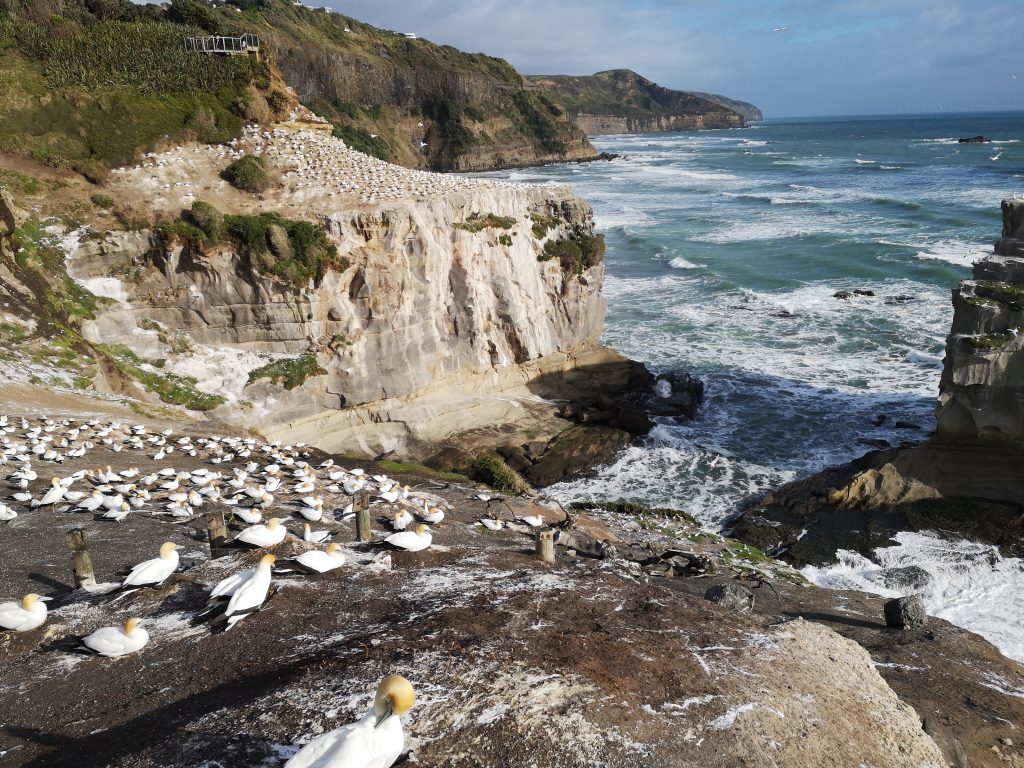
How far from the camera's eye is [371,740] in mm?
5281

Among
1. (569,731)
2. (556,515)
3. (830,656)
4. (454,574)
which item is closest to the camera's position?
(569,731)

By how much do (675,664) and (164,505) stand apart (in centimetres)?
1077

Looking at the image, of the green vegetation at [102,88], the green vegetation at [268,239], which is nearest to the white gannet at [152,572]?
the green vegetation at [268,239]

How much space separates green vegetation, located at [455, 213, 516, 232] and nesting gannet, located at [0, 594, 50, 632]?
18.7 m

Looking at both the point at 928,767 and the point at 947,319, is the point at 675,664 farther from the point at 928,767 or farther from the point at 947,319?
the point at 947,319

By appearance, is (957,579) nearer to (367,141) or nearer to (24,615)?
(24,615)

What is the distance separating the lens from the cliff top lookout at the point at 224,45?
2853 centimetres

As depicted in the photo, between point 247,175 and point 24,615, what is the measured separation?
1839cm

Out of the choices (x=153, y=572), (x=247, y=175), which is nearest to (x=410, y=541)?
(x=153, y=572)

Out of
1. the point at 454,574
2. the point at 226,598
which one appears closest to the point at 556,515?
the point at 454,574

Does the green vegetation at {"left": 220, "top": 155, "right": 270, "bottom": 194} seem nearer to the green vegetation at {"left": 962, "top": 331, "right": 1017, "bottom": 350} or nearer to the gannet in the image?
the gannet

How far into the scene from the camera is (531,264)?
2752 centimetres

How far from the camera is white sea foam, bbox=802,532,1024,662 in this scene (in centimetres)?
1582

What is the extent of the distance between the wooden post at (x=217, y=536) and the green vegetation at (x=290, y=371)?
433 inches
